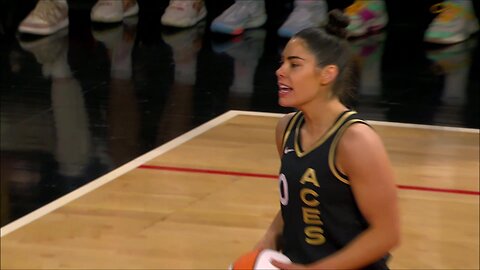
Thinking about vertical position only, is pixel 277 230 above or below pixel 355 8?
above

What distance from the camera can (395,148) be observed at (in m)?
4.86

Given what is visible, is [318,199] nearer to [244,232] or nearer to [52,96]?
[244,232]

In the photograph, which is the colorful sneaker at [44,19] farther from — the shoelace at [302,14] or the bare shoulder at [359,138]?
the bare shoulder at [359,138]

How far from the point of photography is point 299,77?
205 centimetres

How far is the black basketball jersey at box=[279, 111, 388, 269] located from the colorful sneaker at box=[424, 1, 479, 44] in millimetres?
5295

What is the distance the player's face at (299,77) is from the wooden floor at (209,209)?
1567 millimetres

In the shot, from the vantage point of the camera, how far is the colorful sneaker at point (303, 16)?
7.40 meters

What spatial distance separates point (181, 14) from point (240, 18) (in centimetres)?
50

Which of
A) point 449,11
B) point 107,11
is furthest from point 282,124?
point 107,11

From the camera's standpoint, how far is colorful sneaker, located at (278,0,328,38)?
7.40 m

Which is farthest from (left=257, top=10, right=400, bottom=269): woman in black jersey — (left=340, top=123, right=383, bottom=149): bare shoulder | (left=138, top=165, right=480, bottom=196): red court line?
(left=138, top=165, right=480, bottom=196): red court line

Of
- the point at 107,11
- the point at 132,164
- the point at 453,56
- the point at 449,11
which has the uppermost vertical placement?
the point at 132,164

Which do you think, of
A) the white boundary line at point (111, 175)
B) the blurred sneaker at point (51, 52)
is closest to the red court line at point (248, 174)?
the white boundary line at point (111, 175)

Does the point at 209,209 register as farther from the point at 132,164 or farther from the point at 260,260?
the point at 260,260
